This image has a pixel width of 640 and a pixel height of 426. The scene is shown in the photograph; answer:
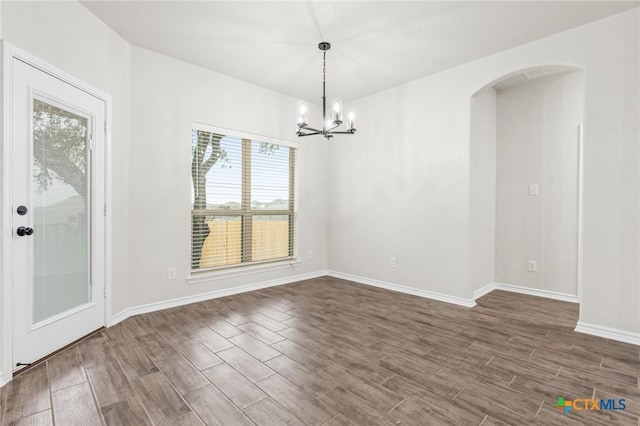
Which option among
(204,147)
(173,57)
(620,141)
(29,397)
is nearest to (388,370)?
(29,397)

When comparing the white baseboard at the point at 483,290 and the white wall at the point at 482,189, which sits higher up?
the white wall at the point at 482,189

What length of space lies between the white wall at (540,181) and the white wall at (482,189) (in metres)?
0.16

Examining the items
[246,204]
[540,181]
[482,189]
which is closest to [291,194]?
[246,204]

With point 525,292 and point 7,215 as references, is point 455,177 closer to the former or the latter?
point 525,292

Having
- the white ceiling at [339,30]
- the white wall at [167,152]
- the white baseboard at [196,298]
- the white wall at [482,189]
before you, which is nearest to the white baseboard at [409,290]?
the white wall at [482,189]

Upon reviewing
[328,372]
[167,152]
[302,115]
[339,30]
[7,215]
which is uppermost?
[339,30]

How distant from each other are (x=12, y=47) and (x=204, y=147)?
1.93m

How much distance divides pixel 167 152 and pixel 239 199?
1076 millimetres

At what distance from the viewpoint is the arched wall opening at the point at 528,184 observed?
3.90m

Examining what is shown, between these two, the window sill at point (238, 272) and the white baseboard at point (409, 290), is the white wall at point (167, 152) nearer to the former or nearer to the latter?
the window sill at point (238, 272)

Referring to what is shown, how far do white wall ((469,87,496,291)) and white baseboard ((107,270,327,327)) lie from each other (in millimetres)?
2479

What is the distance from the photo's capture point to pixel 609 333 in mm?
2738

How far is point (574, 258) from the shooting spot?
3.90 meters

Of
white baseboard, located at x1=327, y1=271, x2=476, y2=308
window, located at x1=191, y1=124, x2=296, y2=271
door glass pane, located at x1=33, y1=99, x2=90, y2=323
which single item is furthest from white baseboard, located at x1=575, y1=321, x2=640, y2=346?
door glass pane, located at x1=33, y1=99, x2=90, y2=323
